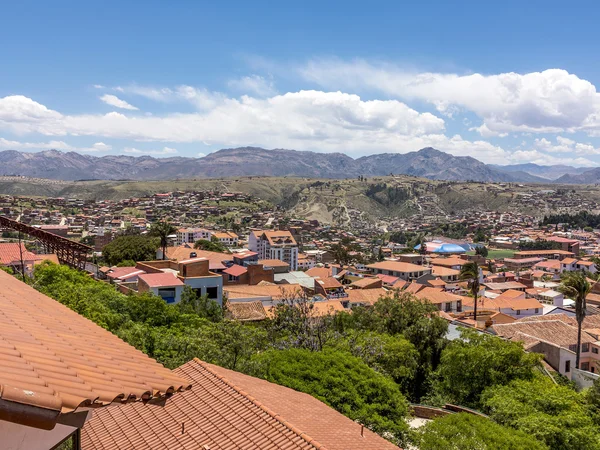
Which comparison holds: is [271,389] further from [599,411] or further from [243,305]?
[243,305]

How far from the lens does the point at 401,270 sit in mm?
81312

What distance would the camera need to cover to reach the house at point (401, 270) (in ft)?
266

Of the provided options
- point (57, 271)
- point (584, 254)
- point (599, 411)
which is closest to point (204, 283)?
point (57, 271)

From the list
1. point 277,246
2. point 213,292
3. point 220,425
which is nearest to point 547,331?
point 213,292

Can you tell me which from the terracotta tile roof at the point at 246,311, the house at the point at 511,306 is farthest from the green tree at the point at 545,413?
the house at the point at 511,306

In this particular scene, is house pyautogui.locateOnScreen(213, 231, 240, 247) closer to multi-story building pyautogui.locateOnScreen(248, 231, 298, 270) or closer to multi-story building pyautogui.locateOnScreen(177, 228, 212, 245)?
multi-story building pyautogui.locateOnScreen(177, 228, 212, 245)

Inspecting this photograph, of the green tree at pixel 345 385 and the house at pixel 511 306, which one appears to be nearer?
the green tree at pixel 345 385

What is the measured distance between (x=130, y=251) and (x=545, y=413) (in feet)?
157

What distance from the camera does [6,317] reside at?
4.16m

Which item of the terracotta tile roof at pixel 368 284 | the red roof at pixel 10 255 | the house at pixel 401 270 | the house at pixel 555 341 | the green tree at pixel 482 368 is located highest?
the red roof at pixel 10 255

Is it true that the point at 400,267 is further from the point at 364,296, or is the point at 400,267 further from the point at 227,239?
the point at 227,239

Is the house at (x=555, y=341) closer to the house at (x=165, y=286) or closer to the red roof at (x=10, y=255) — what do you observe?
the house at (x=165, y=286)

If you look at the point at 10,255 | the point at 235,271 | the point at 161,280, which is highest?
the point at 10,255

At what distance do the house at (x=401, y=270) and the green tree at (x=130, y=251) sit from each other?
40644 millimetres
